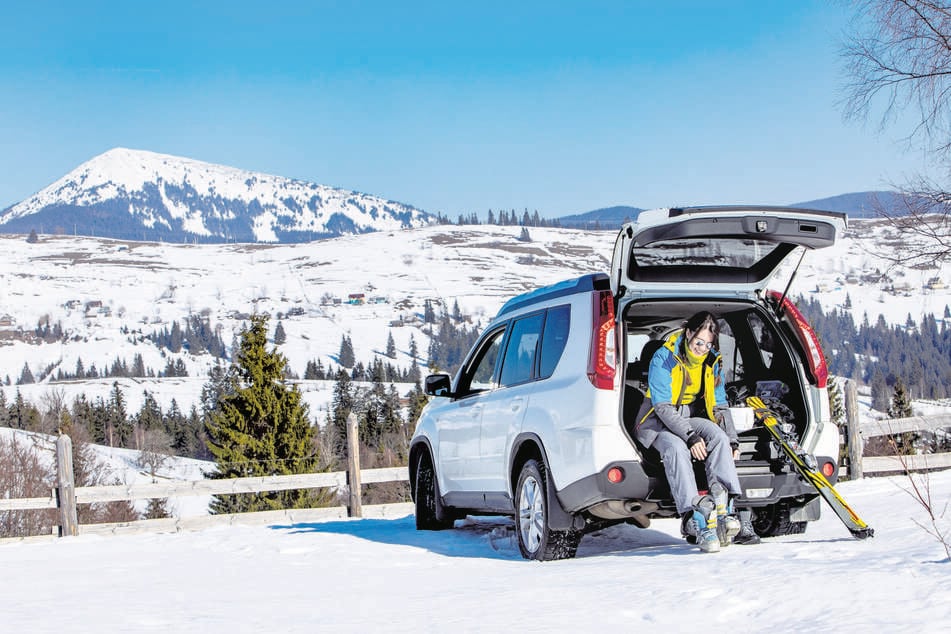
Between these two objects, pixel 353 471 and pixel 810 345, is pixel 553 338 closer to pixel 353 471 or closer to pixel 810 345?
pixel 810 345

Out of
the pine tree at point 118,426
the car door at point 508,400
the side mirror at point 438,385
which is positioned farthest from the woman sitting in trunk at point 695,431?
the pine tree at point 118,426

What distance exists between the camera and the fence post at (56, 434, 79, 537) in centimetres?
1252

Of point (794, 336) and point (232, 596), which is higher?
point (794, 336)

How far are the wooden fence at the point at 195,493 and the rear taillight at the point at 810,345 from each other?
6780mm

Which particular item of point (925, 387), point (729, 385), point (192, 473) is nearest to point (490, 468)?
point (729, 385)

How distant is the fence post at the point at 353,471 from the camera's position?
43.5 ft

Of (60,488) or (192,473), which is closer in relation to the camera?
(60,488)

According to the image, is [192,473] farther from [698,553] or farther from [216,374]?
[698,553]

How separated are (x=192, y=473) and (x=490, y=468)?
105280 millimetres

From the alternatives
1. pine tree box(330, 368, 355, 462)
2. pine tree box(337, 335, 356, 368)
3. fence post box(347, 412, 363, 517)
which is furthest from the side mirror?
pine tree box(337, 335, 356, 368)

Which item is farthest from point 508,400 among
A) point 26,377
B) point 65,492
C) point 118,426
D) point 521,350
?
point 26,377

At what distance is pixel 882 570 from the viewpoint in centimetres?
454

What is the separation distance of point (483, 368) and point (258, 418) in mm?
28403

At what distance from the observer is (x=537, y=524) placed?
675 cm
